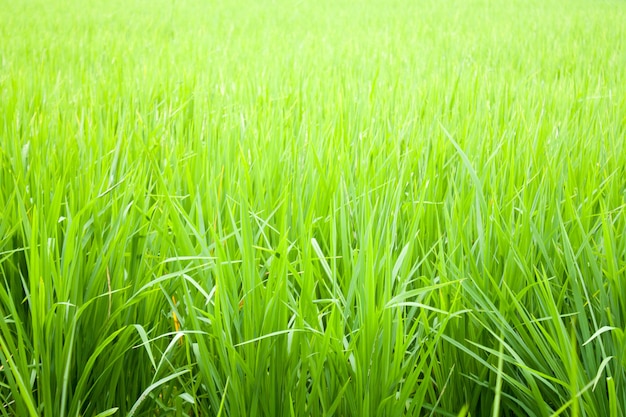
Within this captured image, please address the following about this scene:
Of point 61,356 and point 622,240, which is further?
point 622,240

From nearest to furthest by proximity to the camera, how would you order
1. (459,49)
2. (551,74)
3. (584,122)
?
(584,122) < (551,74) < (459,49)

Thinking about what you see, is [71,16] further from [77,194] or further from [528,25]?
[77,194]

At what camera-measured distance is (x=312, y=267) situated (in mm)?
631

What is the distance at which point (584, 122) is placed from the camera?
58.4 inches

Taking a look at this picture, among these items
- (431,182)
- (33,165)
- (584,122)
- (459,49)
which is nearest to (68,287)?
(33,165)

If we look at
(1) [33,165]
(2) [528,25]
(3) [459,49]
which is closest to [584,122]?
(1) [33,165]

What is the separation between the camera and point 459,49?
321 centimetres

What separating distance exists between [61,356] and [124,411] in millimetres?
116

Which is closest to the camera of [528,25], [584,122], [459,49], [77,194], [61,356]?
[61,356]

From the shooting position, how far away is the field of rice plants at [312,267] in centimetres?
58

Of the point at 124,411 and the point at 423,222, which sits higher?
the point at 423,222

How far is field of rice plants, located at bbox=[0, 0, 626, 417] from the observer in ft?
1.90

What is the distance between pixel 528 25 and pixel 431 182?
4.43m

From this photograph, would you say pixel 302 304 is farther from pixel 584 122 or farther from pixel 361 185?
pixel 584 122
